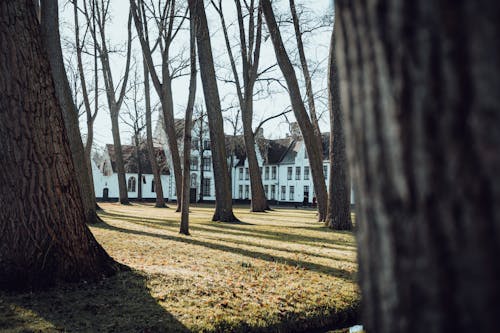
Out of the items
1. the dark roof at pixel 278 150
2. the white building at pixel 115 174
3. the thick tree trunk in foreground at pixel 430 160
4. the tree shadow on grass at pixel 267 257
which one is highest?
the dark roof at pixel 278 150

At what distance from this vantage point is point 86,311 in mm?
5289

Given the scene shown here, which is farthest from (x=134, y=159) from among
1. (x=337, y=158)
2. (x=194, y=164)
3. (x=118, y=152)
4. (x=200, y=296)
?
(x=200, y=296)

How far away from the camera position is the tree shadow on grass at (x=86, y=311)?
483 cm

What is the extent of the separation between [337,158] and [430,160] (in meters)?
14.8

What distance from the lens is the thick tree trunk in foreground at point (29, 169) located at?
18.9 ft

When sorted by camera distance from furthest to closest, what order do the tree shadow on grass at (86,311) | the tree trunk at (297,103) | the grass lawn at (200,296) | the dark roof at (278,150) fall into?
the dark roof at (278,150) → the tree trunk at (297,103) → the grass lawn at (200,296) → the tree shadow on grass at (86,311)

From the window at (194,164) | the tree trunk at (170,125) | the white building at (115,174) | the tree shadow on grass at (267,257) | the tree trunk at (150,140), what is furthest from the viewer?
the window at (194,164)

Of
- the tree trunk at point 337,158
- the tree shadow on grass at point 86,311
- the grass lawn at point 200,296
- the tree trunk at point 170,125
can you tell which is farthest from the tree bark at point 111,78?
the tree shadow on grass at point 86,311

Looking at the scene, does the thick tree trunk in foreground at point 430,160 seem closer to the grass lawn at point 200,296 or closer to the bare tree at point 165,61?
the grass lawn at point 200,296

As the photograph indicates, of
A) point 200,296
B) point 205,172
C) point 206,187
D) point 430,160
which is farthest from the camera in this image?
point 205,172

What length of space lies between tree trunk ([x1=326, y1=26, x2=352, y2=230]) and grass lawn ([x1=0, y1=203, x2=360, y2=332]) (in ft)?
18.6

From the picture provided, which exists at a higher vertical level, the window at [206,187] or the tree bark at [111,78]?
the tree bark at [111,78]

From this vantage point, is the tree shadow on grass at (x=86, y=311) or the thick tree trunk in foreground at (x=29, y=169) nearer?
the tree shadow on grass at (x=86, y=311)

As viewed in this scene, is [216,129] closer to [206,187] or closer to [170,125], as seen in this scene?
[170,125]
